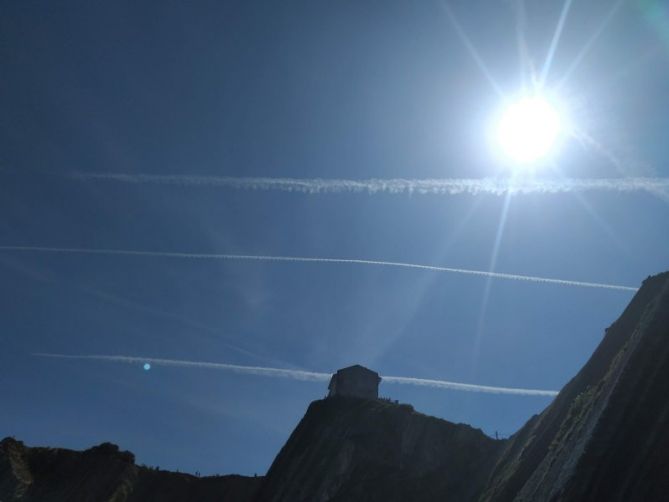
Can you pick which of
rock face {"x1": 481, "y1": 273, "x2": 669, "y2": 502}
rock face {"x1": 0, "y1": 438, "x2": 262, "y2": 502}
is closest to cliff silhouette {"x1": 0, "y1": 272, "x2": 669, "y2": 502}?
rock face {"x1": 481, "y1": 273, "x2": 669, "y2": 502}

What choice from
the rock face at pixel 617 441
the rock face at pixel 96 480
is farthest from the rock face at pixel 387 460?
the rock face at pixel 96 480

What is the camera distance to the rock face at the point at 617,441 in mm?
18703

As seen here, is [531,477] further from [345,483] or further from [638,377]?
[345,483]

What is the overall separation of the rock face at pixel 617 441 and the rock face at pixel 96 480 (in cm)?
5567

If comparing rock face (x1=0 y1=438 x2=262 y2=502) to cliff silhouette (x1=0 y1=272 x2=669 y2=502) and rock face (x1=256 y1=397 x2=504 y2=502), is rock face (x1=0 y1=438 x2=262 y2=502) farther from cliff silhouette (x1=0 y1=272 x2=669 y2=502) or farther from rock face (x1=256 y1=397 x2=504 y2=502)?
rock face (x1=256 y1=397 x2=504 y2=502)

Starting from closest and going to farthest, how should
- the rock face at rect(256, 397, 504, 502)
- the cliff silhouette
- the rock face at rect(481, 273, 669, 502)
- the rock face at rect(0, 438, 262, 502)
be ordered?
the rock face at rect(481, 273, 669, 502)
the cliff silhouette
the rock face at rect(256, 397, 504, 502)
the rock face at rect(0, 438, 262, 502)

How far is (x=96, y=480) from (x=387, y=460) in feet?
180

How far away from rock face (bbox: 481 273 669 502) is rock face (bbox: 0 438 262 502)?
55672mm

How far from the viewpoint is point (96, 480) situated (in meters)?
76.9

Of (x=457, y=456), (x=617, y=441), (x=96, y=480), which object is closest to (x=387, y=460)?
(x=457, y=456)

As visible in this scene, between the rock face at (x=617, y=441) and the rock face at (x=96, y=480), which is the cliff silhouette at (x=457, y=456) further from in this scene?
the rock face at (x=96, y=480)

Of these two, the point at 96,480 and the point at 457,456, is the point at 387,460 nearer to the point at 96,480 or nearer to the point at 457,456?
the point at 457,456

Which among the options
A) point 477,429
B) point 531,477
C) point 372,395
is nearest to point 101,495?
point 372,395

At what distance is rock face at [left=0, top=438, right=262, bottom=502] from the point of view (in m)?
73.4
